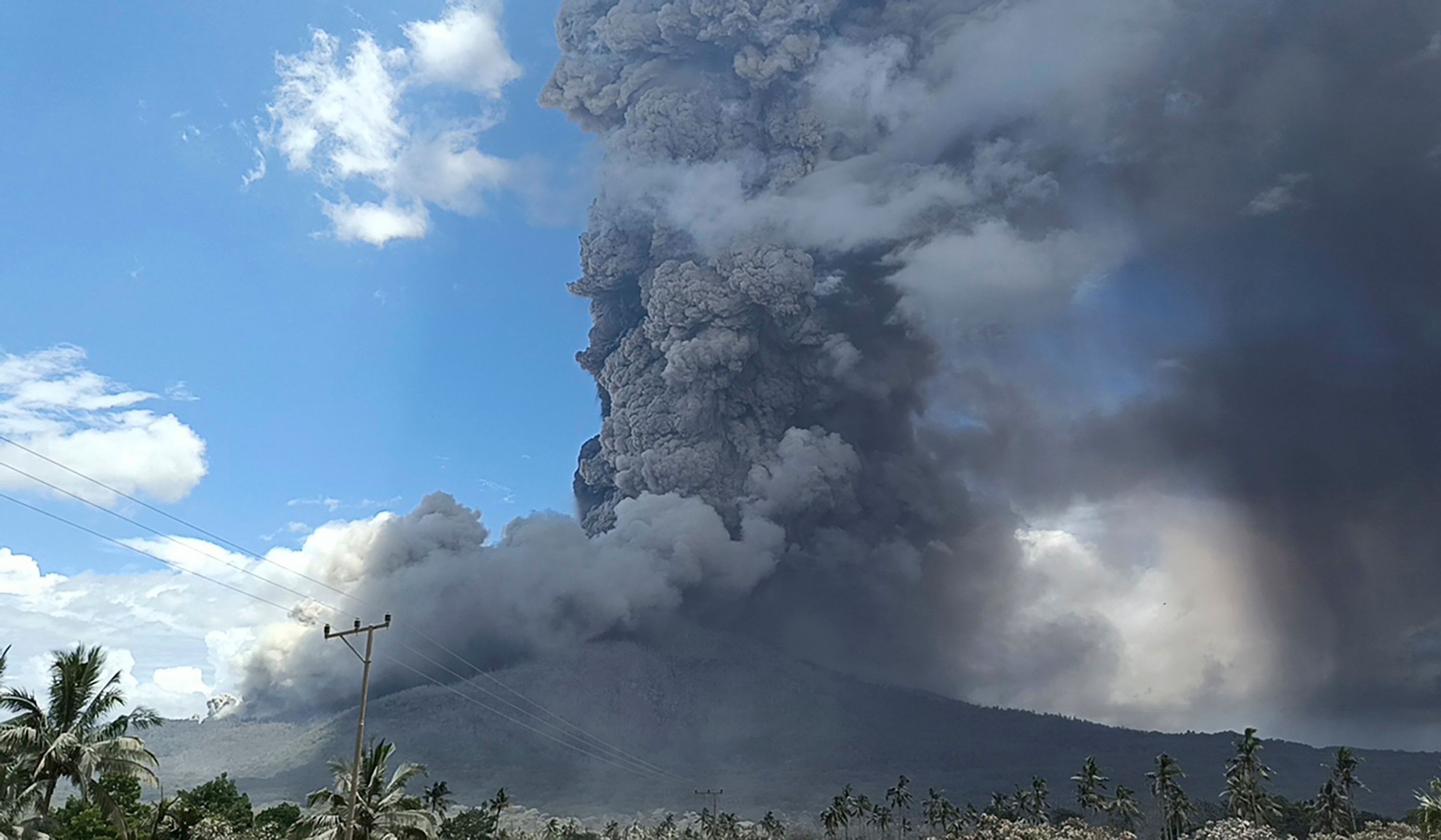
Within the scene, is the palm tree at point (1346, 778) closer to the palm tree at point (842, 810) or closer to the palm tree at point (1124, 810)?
the palm tree at point (1124, 810)

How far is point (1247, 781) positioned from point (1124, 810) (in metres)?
17.6

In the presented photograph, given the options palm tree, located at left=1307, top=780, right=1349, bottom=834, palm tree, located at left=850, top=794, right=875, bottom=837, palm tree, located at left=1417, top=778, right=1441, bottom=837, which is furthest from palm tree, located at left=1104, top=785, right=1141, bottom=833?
palm tree, located at left=1417, top=778, right=1441, bottom=837

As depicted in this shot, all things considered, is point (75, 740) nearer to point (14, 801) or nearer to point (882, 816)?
point (14, 801)

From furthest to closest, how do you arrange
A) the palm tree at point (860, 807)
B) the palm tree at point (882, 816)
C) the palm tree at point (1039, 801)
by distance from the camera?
1. the palm tree at point (882, 816)
2. the palm tree at point (860, 807)
3. the palm tree at point (1039, 801)

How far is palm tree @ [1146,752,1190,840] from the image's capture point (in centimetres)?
9456

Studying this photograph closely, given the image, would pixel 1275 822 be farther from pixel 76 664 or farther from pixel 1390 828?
pixel 76 664

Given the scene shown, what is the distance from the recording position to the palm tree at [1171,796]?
94562mm

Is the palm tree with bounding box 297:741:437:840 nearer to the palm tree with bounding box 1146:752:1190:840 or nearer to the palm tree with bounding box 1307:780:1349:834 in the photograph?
the palm tree with bounding box 1146:752:1190:840

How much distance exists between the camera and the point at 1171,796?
316 ft

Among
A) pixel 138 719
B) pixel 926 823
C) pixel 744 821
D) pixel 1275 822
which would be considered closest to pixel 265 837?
pixel 138 719

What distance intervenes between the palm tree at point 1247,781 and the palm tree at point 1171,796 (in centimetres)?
494

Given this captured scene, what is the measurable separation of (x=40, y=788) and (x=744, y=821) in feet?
524

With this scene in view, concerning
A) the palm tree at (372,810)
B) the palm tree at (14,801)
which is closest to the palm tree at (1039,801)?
the palm tree at (372,810)

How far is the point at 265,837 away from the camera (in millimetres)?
73688
